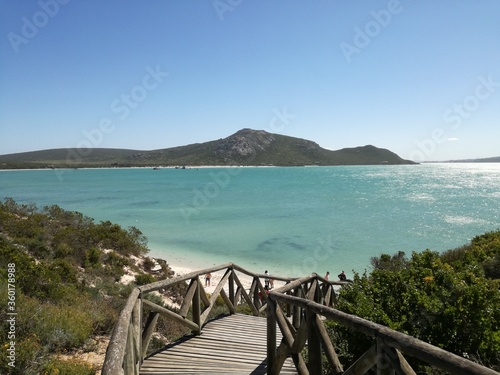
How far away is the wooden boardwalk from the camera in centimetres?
397

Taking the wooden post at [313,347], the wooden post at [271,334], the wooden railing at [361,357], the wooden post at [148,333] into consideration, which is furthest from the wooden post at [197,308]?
the wooden post at [313,347]

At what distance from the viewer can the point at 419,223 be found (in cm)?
3681

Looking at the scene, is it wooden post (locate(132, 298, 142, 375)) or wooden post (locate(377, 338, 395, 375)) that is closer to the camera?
wooden post (locate(377, 338, 395, 375))

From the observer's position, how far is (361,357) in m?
2.37

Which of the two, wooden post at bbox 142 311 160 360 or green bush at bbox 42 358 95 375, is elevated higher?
wooden post at bbox 142 311 160 360

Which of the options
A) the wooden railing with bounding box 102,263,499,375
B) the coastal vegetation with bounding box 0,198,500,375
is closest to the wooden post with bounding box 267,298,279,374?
the wooden railing with bounding box 102,263,499,375

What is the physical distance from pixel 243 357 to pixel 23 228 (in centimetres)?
1367

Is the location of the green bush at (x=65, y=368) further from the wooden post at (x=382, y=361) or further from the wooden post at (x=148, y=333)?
the wooden post at (x=382, y=361)

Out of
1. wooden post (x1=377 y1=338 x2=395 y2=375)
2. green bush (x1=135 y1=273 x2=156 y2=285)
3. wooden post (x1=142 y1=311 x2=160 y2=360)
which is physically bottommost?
green bush (x1=135 y1=273 x2=156 y2=285)

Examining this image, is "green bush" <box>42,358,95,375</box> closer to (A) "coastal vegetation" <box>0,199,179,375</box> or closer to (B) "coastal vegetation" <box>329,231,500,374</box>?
(A) "coastal vegetation" <box>0,199,179,375</box>

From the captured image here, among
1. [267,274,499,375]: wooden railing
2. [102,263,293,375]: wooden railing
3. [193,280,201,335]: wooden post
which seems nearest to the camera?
[267,274,499,375]: wooden railing

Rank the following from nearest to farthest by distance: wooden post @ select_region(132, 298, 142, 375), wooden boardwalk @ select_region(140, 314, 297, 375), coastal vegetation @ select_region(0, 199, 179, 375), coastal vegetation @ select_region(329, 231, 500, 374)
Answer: wooden post @ select_region(132, 298, 142, 375)
coastal vegetation @ select_region(329, 231, 500, 374)
wooden boardwalk @ select_region(140, 314, 297, 375)
coastal vegetation @ select_region(0, 199, 179, 375)

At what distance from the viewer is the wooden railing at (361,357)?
6.04ft

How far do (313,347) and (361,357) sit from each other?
0.66m
